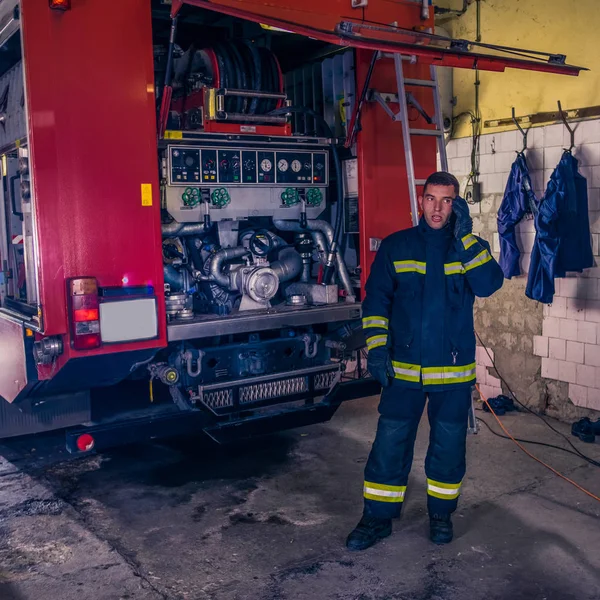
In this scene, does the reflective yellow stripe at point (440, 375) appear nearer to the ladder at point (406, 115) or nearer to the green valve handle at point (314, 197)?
the ladder at point (406, 115)

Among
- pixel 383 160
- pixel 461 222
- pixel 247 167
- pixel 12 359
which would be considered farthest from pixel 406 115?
pixel 12 359

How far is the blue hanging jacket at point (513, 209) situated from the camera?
6215mm

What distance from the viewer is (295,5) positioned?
465cm

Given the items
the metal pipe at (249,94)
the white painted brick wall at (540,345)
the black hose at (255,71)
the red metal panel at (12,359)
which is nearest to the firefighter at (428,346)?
the metal pipe at (249,94)

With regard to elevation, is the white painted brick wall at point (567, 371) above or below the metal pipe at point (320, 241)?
below

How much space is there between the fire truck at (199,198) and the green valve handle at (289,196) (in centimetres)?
2

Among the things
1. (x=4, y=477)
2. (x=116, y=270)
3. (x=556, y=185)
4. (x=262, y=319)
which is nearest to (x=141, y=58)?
(x=116, y=270)

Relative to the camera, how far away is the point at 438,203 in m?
3.97

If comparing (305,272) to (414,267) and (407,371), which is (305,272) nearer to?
(414,267)

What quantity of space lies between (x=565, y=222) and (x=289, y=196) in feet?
7.28

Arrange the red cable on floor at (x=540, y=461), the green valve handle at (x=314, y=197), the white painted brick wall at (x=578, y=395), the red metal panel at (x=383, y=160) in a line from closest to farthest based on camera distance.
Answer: the red cable on floor at (x=540, y=461) < the red metal panel at (x=383, y=160) < the green valve handle at (x=314, y=197) < the white painted brick wall at (x=578, y=395)

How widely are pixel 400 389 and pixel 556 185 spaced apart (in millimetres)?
2710

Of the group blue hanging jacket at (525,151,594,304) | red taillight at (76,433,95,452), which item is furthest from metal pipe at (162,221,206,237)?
blue hanging jacket at (525,151,594,304)

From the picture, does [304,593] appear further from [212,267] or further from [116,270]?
[212,267]
